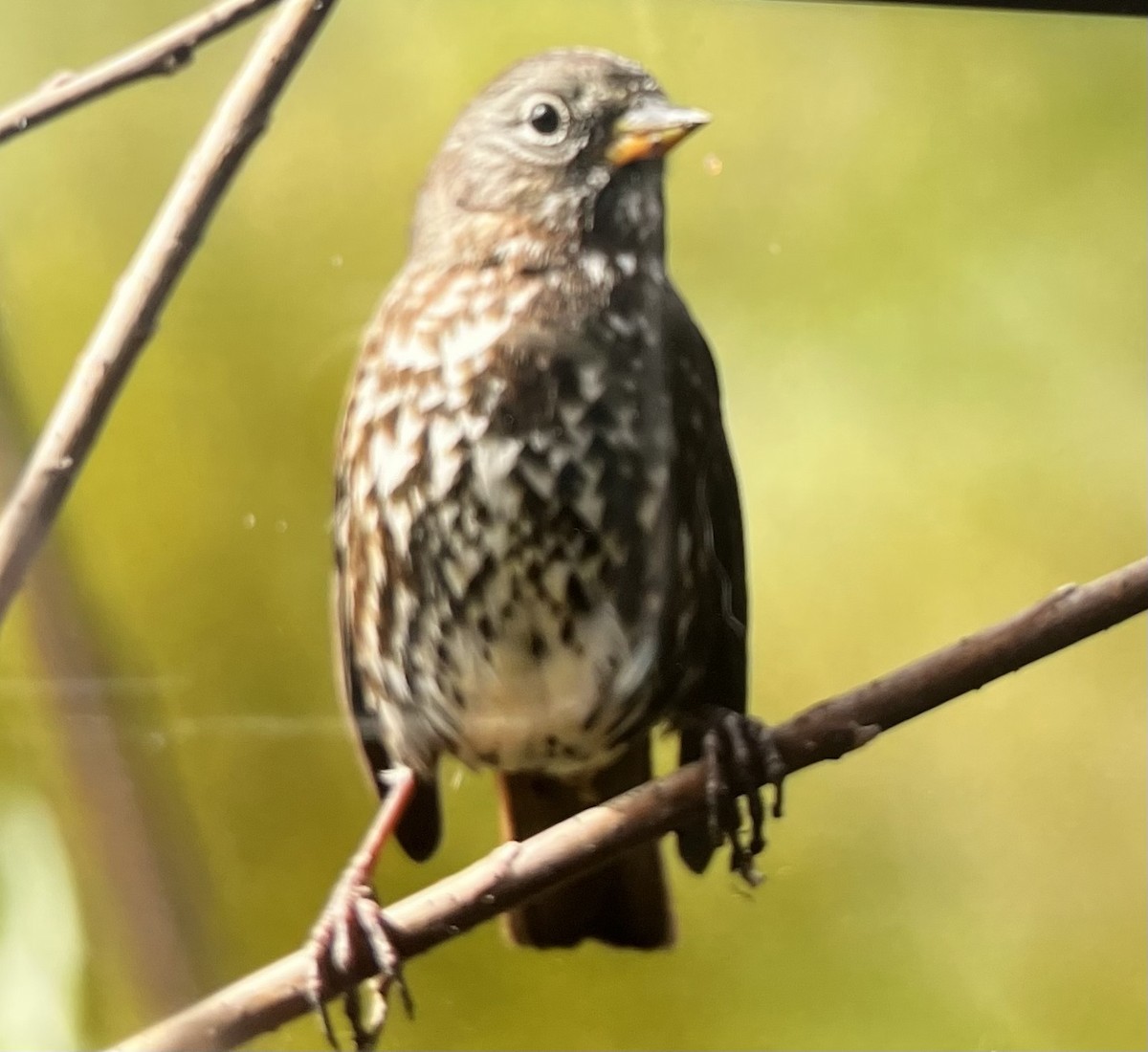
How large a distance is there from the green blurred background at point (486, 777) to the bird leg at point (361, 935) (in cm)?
2

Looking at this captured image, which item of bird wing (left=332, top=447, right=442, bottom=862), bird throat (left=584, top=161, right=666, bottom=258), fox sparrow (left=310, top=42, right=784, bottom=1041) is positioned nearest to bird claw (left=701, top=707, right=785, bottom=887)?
fox sparrow (left=310, top=42, right=784, bottom=1041)

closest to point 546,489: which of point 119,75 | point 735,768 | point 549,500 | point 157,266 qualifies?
point 549,500

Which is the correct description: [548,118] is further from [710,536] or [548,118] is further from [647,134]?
[710,536]

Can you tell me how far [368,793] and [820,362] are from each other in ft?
1.67

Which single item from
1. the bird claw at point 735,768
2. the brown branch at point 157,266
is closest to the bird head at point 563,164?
the brown branch at point 157,266

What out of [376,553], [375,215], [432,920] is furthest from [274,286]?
[432,920]

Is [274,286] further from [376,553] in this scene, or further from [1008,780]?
[1008,780]

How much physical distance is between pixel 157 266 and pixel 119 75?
0.17 m

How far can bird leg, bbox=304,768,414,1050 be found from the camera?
3.24 ft

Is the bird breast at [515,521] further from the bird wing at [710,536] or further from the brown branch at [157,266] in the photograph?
the brown branch at [157,266]

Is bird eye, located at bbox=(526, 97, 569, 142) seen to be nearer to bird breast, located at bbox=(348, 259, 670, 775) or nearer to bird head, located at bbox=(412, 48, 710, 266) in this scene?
bird head, located at bbox=(412, 48, 710, 266)

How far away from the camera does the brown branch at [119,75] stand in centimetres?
105

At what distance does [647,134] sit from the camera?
96 centimetres

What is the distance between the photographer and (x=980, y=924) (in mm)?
1042
